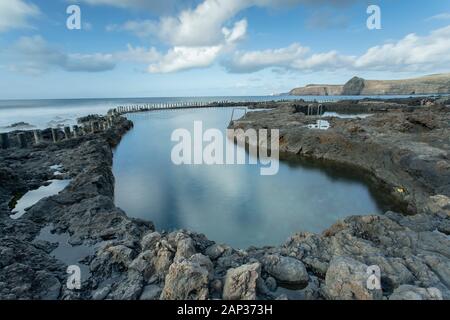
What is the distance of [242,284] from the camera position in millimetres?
4320

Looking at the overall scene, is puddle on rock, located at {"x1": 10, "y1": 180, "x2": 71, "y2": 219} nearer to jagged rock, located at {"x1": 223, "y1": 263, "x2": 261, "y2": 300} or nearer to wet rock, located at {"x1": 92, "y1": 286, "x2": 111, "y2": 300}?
wet rock, located at {"x1": 92, "y1": 286, "x2": 111, "y2": 300}

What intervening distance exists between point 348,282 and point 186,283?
8.85ft

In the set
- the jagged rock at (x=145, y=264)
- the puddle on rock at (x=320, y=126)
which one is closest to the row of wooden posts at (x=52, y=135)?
the jagged rock at (x=145, y=264)

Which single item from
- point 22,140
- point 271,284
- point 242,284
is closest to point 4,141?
point 22,140

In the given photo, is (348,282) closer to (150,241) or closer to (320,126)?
(150,241)

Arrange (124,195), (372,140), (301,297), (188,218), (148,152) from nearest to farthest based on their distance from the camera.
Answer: (301,297) < (188,218) < (124,195) < (372,140) < (148,152)

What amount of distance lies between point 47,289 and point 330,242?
6.03 meters

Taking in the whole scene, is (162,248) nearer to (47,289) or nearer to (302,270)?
(47,289)

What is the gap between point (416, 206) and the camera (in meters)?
10.2

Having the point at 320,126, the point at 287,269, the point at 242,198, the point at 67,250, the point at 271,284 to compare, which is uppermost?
the point at 320,126

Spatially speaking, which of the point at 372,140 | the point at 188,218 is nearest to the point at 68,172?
the point at 188,218

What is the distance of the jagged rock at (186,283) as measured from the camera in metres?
4.14

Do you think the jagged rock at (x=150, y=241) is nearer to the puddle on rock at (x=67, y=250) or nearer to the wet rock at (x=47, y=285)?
the puddle on rock at (x=67, y=250)

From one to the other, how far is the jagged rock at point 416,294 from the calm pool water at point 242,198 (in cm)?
452
